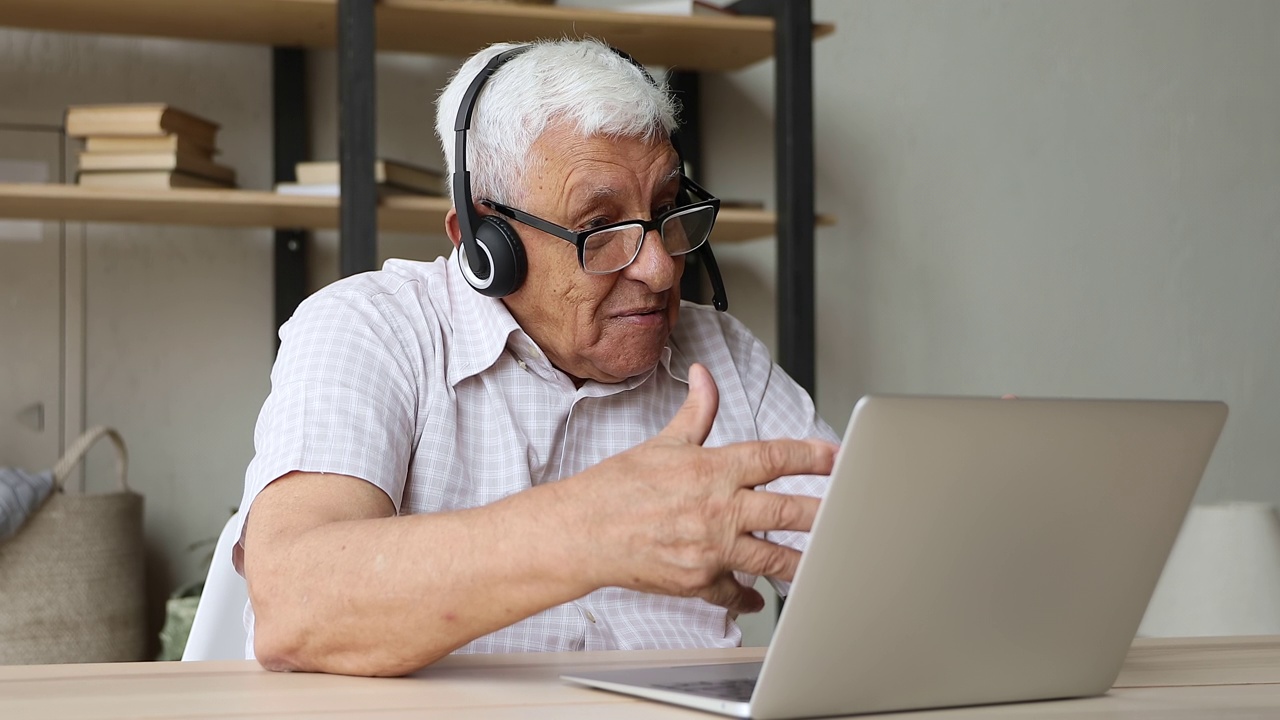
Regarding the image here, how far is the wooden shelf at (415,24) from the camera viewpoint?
7.38 ft

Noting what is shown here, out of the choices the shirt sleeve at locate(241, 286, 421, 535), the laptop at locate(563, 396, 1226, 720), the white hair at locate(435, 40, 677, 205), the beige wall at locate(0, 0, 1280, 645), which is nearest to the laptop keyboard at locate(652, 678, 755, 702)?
the laptop at locate(563, 396, 1226, 720)

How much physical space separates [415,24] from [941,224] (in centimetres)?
133

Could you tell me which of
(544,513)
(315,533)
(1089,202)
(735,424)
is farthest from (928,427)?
(1089,202)

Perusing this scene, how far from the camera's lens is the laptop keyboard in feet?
2.34

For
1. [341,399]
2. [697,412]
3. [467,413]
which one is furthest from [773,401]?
[697,412]

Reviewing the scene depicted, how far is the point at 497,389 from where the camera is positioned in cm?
130

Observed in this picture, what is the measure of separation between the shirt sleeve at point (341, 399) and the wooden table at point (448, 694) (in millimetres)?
187

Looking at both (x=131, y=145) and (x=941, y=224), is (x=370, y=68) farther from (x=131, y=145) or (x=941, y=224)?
(x=941, y=224)

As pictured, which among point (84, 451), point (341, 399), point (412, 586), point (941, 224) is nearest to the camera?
point (412, 586)

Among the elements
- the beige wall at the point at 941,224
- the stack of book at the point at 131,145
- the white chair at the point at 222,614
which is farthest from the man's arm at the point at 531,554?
the beige wall at the point at 941,224

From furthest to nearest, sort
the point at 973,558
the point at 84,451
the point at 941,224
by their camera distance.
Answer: the point at 941,224
the point at 84,451
the point at 973,558

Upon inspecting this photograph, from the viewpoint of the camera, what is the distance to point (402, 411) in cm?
117

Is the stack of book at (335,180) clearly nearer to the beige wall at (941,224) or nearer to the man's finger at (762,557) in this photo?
the beige wall at (941,224)

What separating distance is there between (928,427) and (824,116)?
234 centimetres
